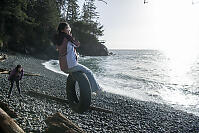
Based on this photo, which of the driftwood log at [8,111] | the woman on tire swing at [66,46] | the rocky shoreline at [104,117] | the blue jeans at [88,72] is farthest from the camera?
the rocky shoreline at [104,117]

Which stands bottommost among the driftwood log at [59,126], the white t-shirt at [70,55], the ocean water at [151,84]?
the ocean water at [151,84]

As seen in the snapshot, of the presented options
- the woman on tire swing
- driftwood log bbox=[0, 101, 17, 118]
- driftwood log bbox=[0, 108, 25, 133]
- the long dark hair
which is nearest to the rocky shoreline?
driftwood log bbox=[0, 101, 17, 118]

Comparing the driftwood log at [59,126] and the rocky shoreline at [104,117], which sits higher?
the driftwood log at [59,126]

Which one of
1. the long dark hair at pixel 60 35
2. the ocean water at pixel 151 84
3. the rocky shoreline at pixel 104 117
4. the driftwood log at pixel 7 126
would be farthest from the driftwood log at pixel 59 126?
the ocean water at pixel 151 84

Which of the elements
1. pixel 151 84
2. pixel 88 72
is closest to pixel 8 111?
pixel 88 72

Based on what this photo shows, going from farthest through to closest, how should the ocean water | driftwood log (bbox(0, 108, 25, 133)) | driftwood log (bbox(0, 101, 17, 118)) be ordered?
the ocean water
driftwood log (bbox(0, 101, 17, 118))
driftwood log (bbox(0, 108, 25, 133))

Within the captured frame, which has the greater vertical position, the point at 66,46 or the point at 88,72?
the point at 66,46

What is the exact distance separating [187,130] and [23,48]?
48966 millimetres

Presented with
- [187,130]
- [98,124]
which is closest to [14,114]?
[98,124]

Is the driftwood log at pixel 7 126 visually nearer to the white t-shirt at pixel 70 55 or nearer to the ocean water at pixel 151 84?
the white t-shirt at pixel 70 55

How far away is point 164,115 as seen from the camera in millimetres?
16188

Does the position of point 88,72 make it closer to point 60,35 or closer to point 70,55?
point 70,55

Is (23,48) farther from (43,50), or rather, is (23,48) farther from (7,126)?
(7,126)

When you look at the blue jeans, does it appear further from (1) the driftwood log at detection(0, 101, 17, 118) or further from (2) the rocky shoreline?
(1) the driftwood log at detection(0, 101, 17, 118)
